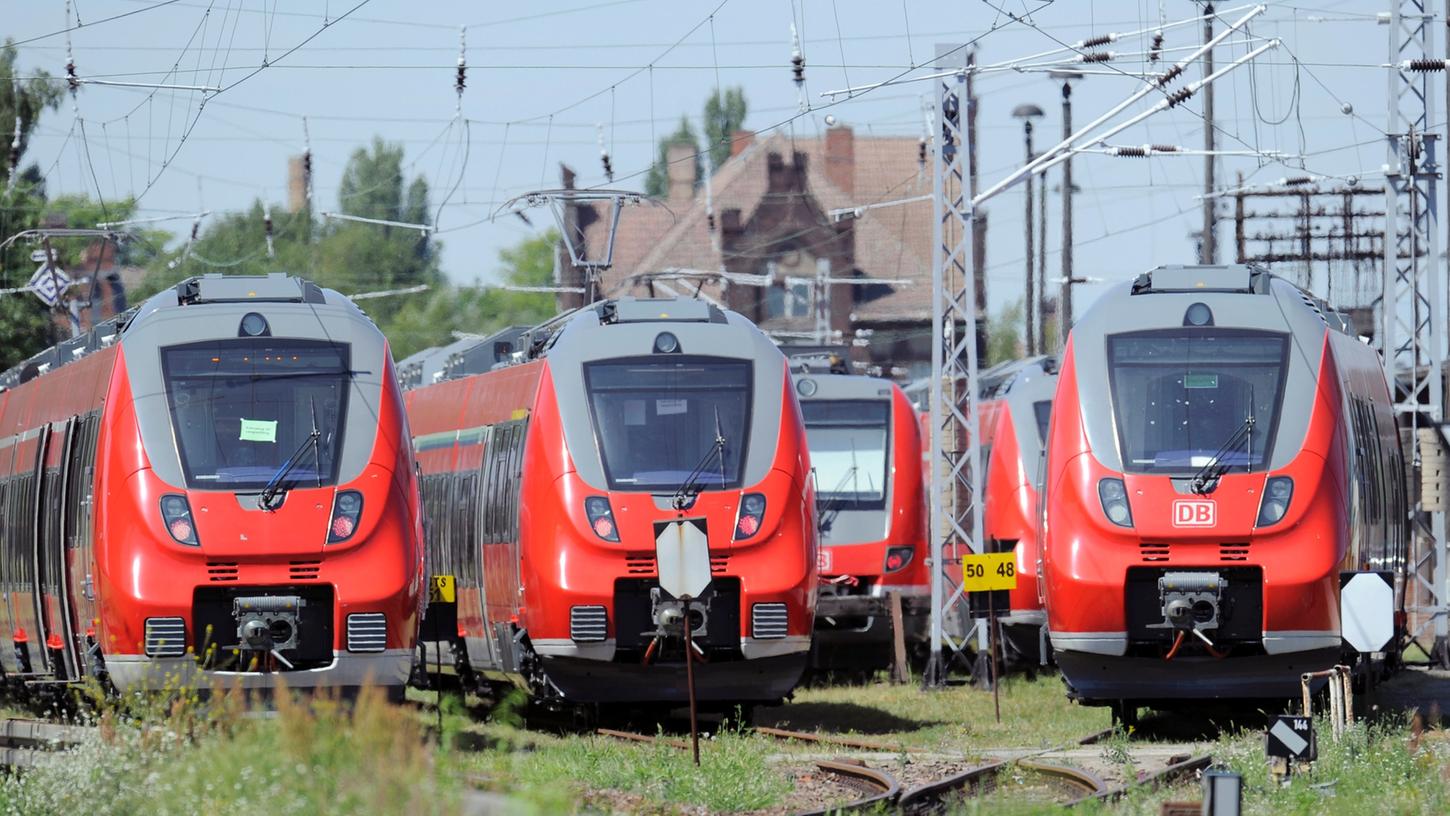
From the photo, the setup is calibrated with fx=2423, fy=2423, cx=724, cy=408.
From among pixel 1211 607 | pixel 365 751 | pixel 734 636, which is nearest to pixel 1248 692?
pixel 1211 607

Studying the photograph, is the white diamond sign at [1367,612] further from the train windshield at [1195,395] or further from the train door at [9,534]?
the train door at [9,534]

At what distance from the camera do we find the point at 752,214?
77.2 meters

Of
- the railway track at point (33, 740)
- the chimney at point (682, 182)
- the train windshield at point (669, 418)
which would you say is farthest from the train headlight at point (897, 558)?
the chimney at point (682, 182)

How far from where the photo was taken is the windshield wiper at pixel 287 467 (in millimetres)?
16703

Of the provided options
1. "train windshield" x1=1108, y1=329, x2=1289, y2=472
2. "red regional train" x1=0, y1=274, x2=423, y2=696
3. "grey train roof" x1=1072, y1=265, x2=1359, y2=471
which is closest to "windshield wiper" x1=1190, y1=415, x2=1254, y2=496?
"train windshield" x1=1108, y1=329, x2=1289, y2=472

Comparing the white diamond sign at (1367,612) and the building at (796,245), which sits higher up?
the building at (796,245)

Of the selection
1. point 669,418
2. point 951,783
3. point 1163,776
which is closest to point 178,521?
point 669,418

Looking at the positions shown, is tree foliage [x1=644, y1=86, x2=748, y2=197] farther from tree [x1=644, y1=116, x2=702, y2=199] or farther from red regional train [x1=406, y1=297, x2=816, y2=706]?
red regional train [x1=406, y1=297, x2=816, y2=706]

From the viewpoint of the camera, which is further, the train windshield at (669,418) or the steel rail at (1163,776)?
the train windshield at (669,418)

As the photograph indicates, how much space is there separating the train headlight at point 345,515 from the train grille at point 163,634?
117 centimetres

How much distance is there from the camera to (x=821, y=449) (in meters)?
27.6

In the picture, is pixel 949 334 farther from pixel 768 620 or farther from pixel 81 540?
pixel 81 540

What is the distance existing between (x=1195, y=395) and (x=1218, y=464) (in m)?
0.57

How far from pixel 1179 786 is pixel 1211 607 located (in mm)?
2575
